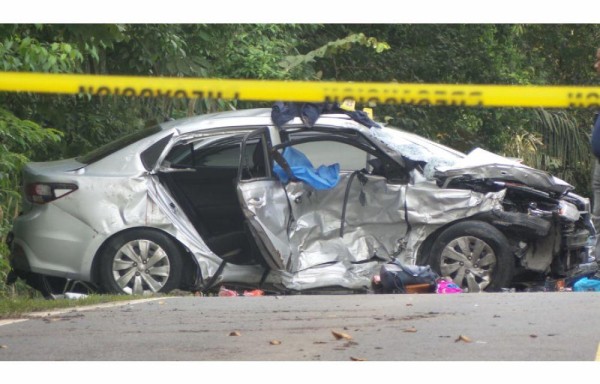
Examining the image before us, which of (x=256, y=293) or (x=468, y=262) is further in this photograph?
(x=256, y=293)

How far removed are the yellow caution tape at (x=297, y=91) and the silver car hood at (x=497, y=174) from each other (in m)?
4.89

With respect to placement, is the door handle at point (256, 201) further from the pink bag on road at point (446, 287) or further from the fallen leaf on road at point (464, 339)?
the fallen leaf on road at point (464, 339)

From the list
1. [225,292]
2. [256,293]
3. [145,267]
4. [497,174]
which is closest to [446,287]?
[497,174]

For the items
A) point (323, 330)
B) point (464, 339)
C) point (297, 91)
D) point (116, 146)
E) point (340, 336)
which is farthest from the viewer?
point (116, 146)

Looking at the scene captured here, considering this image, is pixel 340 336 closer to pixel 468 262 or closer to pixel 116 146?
pixel 468 262

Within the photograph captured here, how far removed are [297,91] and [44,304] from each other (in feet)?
15.6

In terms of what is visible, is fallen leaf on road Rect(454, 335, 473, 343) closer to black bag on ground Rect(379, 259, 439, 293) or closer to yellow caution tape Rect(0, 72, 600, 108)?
yellow caution tape Rect(0, 72, 600, 108)

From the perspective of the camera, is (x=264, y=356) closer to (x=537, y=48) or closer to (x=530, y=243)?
(x=530, y=243)

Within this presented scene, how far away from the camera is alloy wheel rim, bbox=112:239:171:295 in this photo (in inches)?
418

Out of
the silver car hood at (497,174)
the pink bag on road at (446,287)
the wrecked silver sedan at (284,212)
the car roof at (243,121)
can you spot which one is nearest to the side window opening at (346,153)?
the wrecked silver sedan at (284,212)

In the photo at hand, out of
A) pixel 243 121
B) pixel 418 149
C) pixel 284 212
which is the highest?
pixel 243 121

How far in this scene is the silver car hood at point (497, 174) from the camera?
10.9 m

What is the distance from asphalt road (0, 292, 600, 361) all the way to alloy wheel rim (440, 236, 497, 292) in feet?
2.40

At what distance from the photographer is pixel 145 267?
10.6 metres
